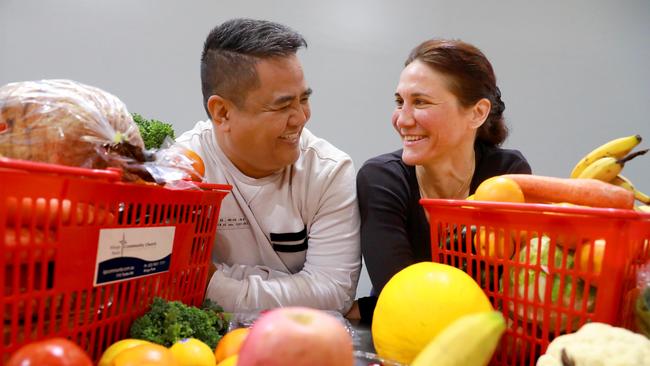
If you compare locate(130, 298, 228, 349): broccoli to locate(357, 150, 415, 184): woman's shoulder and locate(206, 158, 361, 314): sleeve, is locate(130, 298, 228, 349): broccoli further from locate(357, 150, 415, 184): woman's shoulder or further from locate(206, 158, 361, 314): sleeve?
locate(357, 150, 415, 184): woman's shoulder

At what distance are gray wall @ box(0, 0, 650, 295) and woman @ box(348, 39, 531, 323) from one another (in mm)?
1122

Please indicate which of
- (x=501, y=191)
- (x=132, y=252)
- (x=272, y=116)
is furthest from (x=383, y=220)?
(x=132, y=252)

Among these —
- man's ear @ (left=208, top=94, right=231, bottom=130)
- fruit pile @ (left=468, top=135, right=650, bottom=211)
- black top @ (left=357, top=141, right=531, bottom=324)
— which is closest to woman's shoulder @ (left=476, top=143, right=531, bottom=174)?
black top @ (left=357, top=141, right=531, bottom=324)

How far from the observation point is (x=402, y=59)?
2.64 metres

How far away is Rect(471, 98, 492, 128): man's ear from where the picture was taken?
1.50 m

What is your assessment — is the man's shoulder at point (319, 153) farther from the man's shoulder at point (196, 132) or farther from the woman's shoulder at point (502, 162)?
the woman's shoulder at point (502, 162)

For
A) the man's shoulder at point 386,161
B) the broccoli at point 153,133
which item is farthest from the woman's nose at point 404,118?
the broccoli at point 153,133

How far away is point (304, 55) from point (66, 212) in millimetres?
2090

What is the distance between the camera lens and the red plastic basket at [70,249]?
607 mm

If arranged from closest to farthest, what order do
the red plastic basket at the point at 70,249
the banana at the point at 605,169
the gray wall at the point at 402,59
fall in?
the red plastic basket at the point at 70,249 < the banana at the point at 605,169 < the gray wall at the point at 402,59

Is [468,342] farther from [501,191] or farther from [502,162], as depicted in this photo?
[502,162]

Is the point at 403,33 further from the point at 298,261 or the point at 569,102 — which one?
the point at 298,261

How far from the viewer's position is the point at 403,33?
8.64 feet

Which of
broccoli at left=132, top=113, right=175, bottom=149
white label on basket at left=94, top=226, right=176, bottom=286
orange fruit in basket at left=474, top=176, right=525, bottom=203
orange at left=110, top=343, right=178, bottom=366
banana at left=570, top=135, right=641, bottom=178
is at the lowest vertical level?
orange at left=110, top=343, right=178, bottom=366
